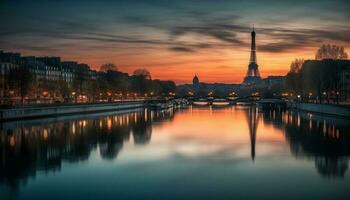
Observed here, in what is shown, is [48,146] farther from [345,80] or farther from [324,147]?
[345,80]

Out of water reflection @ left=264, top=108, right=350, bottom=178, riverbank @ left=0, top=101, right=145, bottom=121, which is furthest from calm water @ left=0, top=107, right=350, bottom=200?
riverbank @ left=0, top=101, right=145, bottom=121

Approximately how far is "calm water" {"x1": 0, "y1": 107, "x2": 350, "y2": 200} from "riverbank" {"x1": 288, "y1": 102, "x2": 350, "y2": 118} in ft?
54.4

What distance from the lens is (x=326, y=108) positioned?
214ft

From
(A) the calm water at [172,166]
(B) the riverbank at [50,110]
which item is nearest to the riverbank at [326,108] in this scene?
(A) the calm water at [172,166]

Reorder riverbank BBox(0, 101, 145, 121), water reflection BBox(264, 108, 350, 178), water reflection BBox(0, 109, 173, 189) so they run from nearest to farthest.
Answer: water reflection BBox(0, 109, 173, 189), water reflection BBox(264, 108, 350, 178), riverbank BBox(0, 101, 145, 121)

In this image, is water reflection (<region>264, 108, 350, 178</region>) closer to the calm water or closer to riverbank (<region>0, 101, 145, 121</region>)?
the calm water

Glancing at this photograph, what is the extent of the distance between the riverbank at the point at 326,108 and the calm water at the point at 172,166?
16589mm

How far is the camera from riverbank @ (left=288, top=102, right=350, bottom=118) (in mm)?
56041

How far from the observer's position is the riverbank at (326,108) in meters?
56.0

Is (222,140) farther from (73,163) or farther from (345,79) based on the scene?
(345,79)

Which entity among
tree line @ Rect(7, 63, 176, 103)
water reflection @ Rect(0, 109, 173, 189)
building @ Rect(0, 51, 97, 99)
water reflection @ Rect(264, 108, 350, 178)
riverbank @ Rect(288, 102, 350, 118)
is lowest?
water reflection @ Rect(264, 108, 350, 178)

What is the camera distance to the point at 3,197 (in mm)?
17344

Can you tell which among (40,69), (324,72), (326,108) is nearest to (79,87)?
(40,69)

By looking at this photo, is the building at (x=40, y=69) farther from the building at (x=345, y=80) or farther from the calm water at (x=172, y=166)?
the building at (x=345, y=80)
